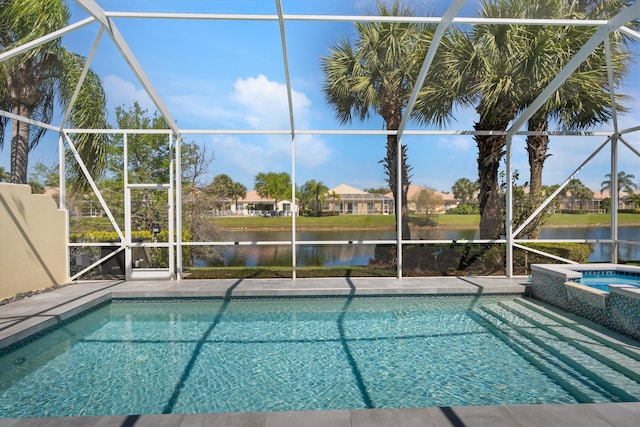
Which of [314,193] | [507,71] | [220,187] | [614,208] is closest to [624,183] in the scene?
[614,208]

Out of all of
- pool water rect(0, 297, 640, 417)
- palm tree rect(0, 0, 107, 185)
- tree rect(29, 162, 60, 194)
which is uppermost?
palm tree rect(0, 0, 107, 185)

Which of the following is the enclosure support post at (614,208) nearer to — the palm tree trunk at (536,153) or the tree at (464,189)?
the palm tree trunk at (536,153)

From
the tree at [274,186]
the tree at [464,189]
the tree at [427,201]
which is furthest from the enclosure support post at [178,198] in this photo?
the tree at [464,189]

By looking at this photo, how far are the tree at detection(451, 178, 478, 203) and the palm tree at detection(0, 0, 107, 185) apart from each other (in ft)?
24.1

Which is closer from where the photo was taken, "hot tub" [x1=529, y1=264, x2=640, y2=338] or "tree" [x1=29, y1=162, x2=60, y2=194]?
"hot tub" [x1=529, y1=264, x2=640, y2=338]

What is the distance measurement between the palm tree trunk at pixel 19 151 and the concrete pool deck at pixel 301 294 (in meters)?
2.02

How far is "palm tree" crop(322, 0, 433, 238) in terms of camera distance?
26.6 ft

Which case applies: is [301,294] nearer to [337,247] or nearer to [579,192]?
[337,247]

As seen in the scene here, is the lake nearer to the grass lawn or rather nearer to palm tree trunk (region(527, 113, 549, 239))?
the grass lawn

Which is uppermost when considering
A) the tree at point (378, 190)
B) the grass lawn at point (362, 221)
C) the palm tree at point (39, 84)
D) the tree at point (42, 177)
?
the palm tree at point (39, 84)

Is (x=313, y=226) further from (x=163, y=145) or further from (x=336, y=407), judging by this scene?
(x=336, y=407)

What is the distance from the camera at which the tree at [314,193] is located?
8.49m

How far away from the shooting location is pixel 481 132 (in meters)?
7.74

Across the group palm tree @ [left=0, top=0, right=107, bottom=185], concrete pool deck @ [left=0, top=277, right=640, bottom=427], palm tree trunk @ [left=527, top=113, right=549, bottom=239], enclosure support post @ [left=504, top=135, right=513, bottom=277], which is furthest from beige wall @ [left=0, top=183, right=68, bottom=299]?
palm tree trunk @ [left=527, top=113, right=549, bottom=239]
